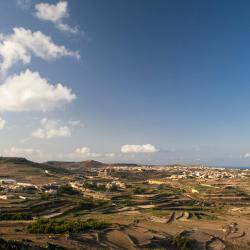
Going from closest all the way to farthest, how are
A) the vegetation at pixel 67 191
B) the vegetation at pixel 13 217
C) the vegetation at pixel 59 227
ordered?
1. the vegetation at pixel 59 227
2. the vegetation at pixel 13 217
3. the vegetation at pixel 67 191

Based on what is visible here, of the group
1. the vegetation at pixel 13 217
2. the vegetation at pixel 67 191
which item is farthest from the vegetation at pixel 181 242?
the vegetation at pixel 67 191

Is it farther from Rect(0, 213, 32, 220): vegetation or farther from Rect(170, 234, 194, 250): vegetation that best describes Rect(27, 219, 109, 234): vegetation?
Rect(170, 234, 194, 250): vegetation

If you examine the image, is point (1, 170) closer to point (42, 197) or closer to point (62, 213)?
point (42, 197)

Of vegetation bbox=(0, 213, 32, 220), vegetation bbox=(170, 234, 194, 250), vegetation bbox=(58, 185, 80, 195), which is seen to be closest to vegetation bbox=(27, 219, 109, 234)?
vegetation bbox=(0, 213, 32, 220)

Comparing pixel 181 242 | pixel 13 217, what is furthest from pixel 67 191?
pixel 181 242

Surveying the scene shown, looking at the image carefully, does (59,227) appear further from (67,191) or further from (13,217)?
(67,191)

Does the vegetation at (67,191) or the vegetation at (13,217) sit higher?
the vegetation at (67,191)

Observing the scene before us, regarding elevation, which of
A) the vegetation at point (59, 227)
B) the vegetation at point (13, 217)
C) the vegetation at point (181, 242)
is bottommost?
the vegetation at point (181, 242)

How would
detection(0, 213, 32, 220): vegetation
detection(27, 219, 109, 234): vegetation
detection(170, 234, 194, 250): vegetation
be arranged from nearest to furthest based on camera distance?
1. detection(27, 219, 109, 234): vegetation
2. detection(170, 234, 194, 250): vegetation
3. detection(0, 213, 32, 220): vegetation

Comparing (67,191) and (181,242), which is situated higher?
(67,191)

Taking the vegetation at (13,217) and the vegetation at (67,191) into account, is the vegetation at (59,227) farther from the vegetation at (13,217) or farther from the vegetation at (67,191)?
the vegetation at (67,191)

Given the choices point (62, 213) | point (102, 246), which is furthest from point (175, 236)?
point (62, 213)

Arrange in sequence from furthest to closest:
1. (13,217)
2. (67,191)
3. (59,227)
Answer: (67,191) < (13,217) < (59,227)
